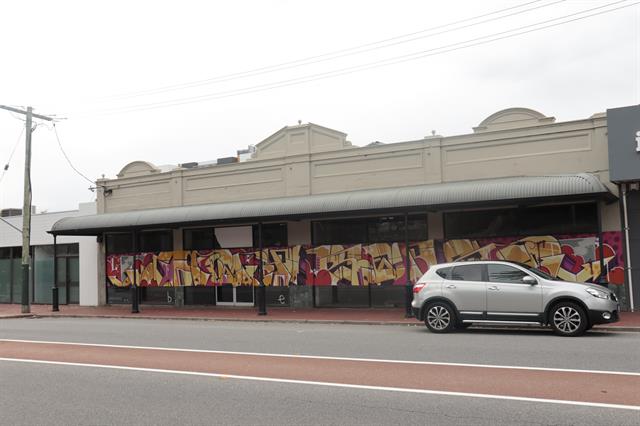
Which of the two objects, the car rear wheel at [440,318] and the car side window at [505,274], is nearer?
the car side window at [505,274]

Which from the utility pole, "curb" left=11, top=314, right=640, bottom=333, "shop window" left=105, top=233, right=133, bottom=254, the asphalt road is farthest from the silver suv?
the utility pole

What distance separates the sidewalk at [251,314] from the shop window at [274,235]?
7.72ft

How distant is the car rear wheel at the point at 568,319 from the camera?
39.3ft

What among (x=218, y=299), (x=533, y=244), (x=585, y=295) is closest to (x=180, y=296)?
(x=218, y=299)

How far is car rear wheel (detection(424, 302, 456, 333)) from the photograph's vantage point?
13.2 meters

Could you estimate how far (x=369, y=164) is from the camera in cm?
1995

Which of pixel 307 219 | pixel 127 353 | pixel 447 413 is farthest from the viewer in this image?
pixel 307 219

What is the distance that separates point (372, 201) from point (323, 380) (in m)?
9.68

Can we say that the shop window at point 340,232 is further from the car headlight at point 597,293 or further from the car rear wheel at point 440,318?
the car headlight at point 597,293

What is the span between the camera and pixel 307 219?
66.6 feet

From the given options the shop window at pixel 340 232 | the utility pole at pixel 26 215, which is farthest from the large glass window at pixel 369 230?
the utility pole at pixel 26 215

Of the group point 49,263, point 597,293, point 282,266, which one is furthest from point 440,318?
point 49,263

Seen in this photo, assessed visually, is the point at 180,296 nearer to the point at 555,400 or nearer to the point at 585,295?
the point at 585,295

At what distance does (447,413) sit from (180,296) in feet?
61.5
